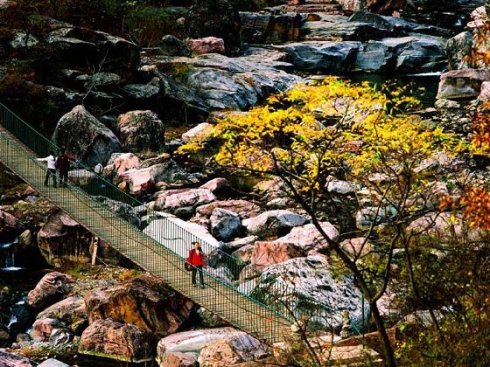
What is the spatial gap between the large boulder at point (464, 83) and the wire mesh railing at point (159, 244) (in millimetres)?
27129

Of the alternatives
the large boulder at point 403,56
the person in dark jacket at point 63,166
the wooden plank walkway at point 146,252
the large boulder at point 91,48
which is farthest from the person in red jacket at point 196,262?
the large boulder at point 403,56

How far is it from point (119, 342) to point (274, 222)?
9.37 metres

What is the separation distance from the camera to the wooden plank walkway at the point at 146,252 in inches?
774

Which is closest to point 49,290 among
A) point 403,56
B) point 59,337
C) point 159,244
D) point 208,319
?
point 59,337

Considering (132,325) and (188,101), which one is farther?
(188,101)

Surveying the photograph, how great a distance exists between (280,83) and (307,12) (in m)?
30.5

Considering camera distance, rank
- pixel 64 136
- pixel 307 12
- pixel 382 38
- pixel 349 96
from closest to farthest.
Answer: pixel 349 96 < pixel 64 136 < pixel 382 38 < pixel 307 12

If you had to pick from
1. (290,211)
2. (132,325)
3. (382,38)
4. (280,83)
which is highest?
(382,38)

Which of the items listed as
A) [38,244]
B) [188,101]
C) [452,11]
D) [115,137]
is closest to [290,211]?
[38,244]

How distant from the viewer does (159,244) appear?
76.1 ft

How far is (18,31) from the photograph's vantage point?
43469 millimetres

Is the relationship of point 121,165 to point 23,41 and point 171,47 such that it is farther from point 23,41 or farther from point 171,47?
point 171,47

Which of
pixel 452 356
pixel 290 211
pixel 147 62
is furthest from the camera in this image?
pixel 147 62

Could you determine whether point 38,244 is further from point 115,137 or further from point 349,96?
point 349,96
